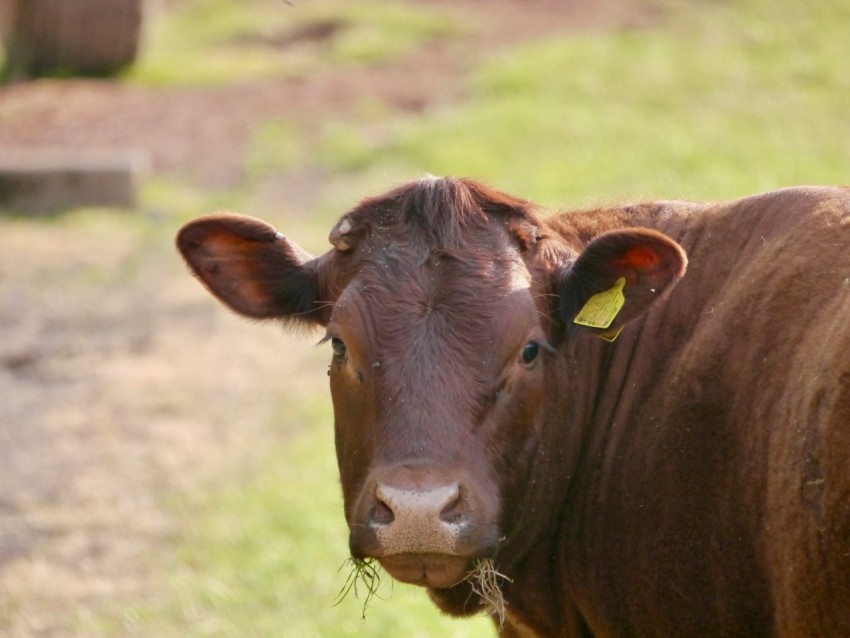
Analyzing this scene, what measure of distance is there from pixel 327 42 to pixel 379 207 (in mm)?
19775

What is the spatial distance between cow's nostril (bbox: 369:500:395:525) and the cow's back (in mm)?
941

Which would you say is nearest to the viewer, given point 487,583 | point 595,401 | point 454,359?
point 454,359

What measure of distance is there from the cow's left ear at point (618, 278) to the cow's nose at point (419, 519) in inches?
37.1

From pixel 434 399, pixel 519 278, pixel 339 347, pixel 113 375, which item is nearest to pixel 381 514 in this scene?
pixel 434 399

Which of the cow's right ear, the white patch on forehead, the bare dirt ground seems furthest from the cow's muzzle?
the bare dirt ground

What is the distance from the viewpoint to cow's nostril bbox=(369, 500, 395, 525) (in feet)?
13.5

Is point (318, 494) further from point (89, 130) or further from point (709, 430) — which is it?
point (89, 130)

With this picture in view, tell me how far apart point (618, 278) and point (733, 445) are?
76cm

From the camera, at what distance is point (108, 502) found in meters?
9.28

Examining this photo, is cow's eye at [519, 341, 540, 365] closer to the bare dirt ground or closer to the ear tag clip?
the ear tag clip

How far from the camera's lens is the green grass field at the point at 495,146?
7973 millimetres

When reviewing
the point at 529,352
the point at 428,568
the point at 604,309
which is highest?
the point at 604,309

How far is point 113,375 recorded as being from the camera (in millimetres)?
11484

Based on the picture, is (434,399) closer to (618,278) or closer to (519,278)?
(519,278)
